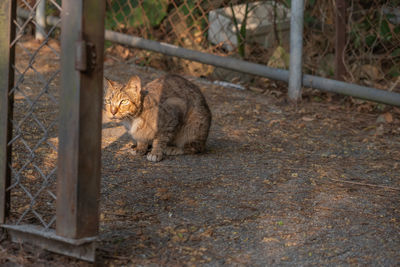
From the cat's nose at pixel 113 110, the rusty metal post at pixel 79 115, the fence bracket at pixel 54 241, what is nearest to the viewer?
the rusty metal post at pixel 79 115

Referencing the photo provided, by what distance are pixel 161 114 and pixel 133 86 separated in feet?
1.02

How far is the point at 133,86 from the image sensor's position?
4.01 m

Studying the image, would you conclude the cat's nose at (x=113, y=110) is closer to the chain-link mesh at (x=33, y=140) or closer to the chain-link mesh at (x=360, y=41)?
the chain-link mesh at (x=33, y=140)

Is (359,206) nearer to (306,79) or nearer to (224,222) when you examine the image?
(224,222)

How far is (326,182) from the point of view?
3648 millimetres

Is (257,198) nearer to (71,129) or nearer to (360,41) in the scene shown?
(71,129)

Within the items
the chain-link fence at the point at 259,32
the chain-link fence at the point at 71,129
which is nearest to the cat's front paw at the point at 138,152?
the chain-link fence at the point at 71,129

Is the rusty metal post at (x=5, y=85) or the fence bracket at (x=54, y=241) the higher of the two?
the rusty metal post at (x=5, y=85)

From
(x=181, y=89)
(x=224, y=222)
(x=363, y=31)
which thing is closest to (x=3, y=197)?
(x=224, y=222)

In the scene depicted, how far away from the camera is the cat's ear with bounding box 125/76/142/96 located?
158 inches

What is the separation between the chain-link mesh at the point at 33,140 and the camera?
2.34 meters

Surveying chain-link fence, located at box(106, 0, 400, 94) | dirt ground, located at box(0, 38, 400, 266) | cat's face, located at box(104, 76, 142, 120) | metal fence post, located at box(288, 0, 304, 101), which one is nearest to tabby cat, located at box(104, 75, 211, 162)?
cat's face, located at box(104, 76, 142, 120)

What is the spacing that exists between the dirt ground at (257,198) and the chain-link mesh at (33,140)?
0.28 metres

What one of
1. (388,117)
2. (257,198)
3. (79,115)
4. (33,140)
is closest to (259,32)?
(388,117)
